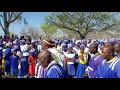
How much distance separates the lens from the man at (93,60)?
957cm

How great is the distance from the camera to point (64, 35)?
32.7ft

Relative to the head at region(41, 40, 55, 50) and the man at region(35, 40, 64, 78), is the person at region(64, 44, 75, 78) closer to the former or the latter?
the man at region(35, 40, 64, 78)

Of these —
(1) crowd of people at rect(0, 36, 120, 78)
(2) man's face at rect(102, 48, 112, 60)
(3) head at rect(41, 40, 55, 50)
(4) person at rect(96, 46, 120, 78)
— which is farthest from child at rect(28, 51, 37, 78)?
(2) man's face at rect(102, 48, 112, 60)

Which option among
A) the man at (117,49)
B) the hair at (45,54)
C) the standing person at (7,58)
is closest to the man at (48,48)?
the hair at (45,54)

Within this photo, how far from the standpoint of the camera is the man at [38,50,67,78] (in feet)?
23.3

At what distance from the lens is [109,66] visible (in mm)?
8766

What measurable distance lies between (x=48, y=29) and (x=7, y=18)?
103 cm

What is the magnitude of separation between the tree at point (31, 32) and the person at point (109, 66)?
5.40 feet

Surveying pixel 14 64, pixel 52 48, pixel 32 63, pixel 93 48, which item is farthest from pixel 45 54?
pixel 93 48

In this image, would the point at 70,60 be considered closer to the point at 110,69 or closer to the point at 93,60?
the point at 93,60

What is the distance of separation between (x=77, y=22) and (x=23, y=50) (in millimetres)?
1501
